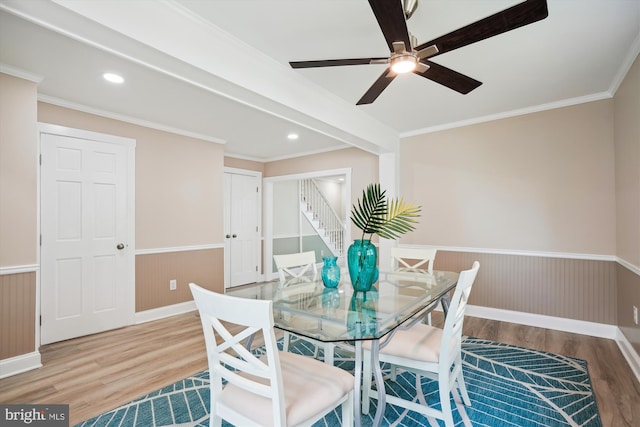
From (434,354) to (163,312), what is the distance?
339 cm

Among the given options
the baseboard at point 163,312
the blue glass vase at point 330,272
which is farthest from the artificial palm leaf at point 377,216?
the baseboard at point 163,312

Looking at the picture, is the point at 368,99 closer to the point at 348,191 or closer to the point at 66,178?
the point at 348,191

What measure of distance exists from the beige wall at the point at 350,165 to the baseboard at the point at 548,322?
192cm

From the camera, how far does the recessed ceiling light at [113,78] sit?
256 cm

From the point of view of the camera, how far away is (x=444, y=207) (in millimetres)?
4070

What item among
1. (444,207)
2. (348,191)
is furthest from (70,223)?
(444,207)

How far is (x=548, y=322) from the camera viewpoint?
11.1 ft

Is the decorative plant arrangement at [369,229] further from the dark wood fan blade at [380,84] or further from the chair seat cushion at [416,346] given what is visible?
the dark wood fan blade at [380,84]

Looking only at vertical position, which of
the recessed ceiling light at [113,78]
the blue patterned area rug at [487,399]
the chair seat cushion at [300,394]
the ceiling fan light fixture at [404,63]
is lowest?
the blue patterned area rug at [487,399]

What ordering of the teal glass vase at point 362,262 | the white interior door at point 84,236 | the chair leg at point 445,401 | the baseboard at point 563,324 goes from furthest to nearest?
1. the white interior door at point 84,236
2. the baseboard at point 563,324
3. the teal glass vase at point 362,262
4. the chair leg at point 445,401

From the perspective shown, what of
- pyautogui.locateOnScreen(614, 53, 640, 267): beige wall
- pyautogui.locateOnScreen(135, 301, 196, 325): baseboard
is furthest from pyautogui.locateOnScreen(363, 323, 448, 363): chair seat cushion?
pyautogui.locateOnScreen(135, 301, 196, 325): baseboard

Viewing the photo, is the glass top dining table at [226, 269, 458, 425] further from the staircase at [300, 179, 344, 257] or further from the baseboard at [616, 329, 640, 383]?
the staircase at [300, 179, 344, 257]

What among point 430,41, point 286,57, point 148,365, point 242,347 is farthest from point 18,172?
point 430,41

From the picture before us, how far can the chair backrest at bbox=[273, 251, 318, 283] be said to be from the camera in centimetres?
265
